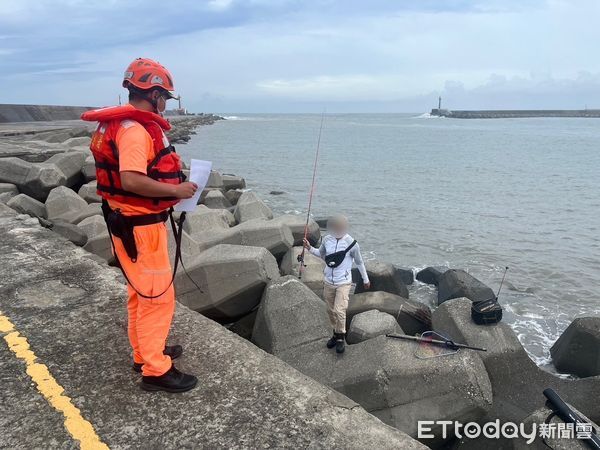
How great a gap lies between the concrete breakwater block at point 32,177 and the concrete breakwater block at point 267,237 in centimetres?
474

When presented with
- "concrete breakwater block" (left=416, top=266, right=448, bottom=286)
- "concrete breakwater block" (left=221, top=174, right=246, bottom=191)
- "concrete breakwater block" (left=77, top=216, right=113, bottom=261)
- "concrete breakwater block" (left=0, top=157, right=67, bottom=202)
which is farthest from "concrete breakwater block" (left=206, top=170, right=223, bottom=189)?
"concrete breakwater block" (left=416, top=266, right=448, bottom=286)

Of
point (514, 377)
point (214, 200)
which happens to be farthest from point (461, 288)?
point (214, 200)

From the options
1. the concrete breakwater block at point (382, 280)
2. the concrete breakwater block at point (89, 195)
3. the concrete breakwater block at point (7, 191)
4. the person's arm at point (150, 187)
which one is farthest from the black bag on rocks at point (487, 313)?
the concrete breakwater block at point (7, 191)

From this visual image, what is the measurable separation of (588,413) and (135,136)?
5031 millimetres

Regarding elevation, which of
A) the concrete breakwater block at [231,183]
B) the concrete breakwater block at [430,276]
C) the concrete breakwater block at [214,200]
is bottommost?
the concrete breakwater block at [430,276]

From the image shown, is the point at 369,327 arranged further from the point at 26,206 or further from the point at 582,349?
the point at 26,206

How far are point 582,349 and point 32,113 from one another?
1634 inches

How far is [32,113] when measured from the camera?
37469mm

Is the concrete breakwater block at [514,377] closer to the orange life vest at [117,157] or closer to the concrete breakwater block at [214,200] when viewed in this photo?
the orange life vest at [117,157]

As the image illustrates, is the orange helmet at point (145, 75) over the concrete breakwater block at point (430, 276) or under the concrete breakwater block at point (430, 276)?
over

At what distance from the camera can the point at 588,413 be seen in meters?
4.74

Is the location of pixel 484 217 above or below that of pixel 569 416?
below

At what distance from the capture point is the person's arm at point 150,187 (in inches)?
88.5

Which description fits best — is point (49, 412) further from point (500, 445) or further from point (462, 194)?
point (462, 194)
